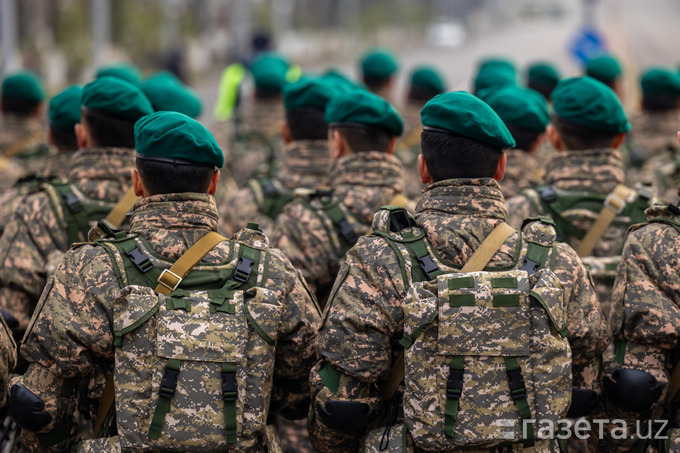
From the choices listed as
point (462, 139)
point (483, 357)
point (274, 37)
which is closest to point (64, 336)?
point (483, 357)

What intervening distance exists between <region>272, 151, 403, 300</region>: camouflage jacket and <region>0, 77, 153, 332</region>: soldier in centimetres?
97

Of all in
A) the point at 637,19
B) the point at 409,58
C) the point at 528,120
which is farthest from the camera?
the point at 637,19

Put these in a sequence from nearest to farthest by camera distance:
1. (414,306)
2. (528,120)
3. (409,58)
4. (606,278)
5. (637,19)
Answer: (414,306) < (606,278) < (528,120) < (409,58) < (637,19)

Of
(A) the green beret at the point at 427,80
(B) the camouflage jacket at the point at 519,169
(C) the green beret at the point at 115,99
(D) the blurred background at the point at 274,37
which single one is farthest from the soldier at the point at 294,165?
(D) the blurred background at the point at 274,37

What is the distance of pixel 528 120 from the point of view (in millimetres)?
5809

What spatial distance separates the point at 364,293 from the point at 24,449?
5.53 ft

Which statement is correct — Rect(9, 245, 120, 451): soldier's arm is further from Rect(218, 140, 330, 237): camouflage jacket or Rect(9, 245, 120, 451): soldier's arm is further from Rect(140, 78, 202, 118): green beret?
Rect(140, 78, 202, 118): green beret

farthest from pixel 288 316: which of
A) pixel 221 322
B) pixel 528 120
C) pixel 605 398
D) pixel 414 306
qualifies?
pixel 528 120

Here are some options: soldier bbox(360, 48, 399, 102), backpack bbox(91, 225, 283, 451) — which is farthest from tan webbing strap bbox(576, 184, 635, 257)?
soldier bbox(360, 48, 399, 102)

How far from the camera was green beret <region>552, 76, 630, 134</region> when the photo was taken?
494 centimetres

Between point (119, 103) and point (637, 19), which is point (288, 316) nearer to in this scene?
point (119, 103)

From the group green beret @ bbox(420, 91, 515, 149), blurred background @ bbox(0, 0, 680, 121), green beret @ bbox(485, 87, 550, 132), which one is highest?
green beret @ bbox(420, 91, 515, 149)

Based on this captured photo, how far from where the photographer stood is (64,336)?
3.45m

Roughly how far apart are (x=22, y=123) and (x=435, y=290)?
6200 millimetres
